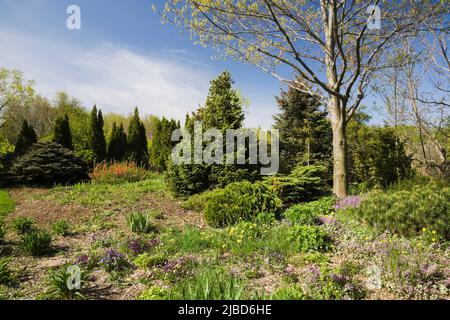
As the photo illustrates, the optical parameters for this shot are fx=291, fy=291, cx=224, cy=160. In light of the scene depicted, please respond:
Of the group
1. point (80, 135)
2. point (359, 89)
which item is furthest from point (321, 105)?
point (80, 135)

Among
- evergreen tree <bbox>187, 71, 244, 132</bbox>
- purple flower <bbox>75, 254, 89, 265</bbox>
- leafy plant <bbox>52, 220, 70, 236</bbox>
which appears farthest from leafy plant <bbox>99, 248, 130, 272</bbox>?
evergreen tree <bbox>187, 71, 244, 132</bbox>

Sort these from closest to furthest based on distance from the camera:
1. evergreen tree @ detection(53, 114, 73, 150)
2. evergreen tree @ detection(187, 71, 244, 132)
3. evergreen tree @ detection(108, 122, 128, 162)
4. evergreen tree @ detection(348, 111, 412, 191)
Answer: evergreen tree @ detection(187, 71, 244, 132), evergreen tree @ detection(348, 111, 412, 191), evergreen tree @ detection(53, 114, 73, 150), evergreen tree @ detection(108, 122, 128, 162)

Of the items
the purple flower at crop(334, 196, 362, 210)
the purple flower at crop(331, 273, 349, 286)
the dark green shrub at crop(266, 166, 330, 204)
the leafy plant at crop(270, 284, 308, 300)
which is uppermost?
the dark green shrub at crop(266, 166, 330, 204)

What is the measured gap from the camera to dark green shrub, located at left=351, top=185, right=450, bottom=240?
469cm

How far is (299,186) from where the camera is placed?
7.93 metres

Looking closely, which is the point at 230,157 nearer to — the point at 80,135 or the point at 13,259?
the point at 13,259

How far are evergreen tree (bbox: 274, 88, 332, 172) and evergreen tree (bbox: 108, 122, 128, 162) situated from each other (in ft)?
41.9

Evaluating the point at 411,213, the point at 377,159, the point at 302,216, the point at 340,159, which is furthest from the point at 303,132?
the point at 411,213

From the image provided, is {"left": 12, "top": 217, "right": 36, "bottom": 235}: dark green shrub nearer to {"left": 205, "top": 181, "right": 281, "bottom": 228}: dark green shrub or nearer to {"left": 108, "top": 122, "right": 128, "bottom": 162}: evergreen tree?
{"left": 205, "top": 181, "right": 281, "bottom": 228}: dark green shrub

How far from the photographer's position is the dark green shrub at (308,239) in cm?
442

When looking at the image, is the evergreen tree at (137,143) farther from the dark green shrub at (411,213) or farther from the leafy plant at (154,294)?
the leafy plant at (154,294)

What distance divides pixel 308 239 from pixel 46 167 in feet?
37.0

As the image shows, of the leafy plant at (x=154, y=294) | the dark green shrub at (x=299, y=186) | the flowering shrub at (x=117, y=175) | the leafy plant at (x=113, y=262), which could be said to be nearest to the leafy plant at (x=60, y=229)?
the leafy plant at (x=113, y=262)

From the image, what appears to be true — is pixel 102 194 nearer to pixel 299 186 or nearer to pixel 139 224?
pixel 139 224
